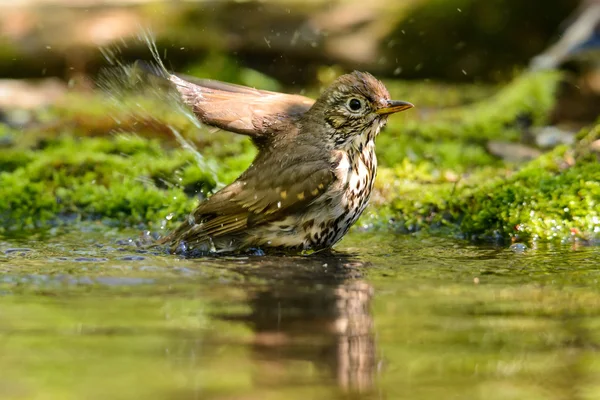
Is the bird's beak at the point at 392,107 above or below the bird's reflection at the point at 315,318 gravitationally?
above

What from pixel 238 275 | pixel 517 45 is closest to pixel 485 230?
pixel 238 275

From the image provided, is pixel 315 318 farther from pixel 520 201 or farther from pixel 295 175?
pixel 520 201

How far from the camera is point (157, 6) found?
1320cm

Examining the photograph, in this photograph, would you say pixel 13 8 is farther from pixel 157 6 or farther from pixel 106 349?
pixel 106 349

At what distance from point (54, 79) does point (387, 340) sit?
9.79 metres

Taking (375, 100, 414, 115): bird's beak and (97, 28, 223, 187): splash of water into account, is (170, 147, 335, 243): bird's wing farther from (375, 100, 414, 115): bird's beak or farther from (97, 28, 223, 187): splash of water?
(97, 28, 223, 187): splash of water

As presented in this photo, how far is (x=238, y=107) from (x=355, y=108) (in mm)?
842

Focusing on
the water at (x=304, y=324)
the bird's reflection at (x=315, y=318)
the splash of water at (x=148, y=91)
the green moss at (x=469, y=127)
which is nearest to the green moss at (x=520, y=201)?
the water at (x=304, y=324)

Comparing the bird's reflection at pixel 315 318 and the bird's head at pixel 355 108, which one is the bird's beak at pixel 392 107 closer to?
the bird's head at pixel 355 108

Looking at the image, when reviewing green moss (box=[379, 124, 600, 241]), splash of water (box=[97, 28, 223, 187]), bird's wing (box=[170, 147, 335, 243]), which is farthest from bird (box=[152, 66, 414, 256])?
green moss (box=[379, 124, 600, 241])

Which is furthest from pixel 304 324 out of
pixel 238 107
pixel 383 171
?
pixel 383 171

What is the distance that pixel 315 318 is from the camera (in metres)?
4.83

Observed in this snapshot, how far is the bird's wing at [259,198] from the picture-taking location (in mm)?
6699

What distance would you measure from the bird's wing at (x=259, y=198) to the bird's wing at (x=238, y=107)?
30 cm
